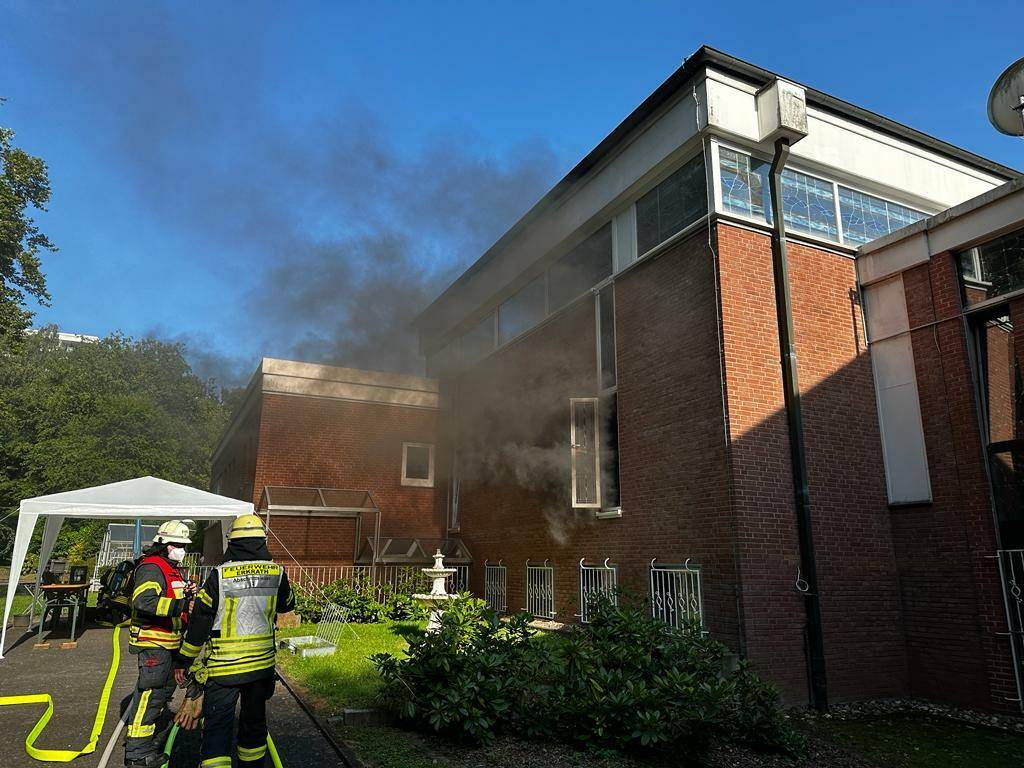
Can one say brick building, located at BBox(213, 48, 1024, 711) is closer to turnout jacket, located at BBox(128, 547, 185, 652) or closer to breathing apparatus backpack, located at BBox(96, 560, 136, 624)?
turnout jacket, located at BBox(128, 547, 185, 652)

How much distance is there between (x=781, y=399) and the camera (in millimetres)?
8281

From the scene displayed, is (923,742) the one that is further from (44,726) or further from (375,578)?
(375,578)

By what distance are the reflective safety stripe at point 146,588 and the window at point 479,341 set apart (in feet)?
32.9

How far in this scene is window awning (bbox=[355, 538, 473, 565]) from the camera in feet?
48.0

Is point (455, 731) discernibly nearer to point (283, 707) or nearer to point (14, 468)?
point (283, 707)

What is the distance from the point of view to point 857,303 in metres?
9.24

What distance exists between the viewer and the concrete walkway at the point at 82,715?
16.3 ft

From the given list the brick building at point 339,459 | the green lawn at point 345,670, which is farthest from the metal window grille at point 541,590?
the brick building at point 339,459

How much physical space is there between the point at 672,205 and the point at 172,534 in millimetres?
7466

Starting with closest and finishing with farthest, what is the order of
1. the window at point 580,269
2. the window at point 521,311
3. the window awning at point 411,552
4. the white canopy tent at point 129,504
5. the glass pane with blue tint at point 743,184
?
the glass pane with blue tint at point 743,184, the white canopy tent at point 129,504, the window at point 580,269, the window at point 521,311, the window awning at point 411,552

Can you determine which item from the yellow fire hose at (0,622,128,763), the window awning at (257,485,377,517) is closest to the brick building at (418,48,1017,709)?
the window awning at (257,485,377,517)

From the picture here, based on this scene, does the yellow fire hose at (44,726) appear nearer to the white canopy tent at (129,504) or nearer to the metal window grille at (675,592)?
the white canopy tent at (129,504)

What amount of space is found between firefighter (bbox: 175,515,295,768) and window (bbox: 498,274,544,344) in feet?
29.1

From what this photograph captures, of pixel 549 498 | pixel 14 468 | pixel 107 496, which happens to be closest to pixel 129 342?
pixel 14 468
